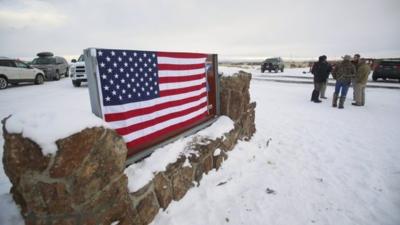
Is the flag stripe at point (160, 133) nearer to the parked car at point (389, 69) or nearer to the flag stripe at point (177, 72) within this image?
the flag stripe at point (177, 72)

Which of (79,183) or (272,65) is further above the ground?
(272,65)

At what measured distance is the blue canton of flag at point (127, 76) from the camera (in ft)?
8.61

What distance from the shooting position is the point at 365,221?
2.89 metres

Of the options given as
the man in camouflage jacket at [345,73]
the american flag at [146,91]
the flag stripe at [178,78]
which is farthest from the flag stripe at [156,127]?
the man in camouflage jacket at [345,73]

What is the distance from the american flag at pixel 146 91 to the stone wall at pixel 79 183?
532 mm

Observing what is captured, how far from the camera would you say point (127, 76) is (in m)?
2.88

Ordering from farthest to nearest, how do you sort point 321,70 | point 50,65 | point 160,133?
point 50,65 < point 321,70 < point 160,133

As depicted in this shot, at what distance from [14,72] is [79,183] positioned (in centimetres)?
1730

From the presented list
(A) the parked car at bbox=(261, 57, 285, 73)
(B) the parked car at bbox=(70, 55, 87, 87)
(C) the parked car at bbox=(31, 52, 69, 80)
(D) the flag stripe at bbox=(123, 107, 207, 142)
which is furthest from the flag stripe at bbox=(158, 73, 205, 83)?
(A) the parked car at bbox=(261, 57, 285, 73)

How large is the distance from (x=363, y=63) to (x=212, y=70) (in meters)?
7.36

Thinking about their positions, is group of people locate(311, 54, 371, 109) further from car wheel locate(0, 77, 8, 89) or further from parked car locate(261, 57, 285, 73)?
parked car locate(261, 57, 285, 73)

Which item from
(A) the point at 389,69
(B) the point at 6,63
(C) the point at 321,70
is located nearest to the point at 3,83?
(B) the point at 6,63

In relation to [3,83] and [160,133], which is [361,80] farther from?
[3,83]

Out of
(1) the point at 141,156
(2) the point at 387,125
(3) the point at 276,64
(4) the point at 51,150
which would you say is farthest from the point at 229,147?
(3) the point at 276,64
